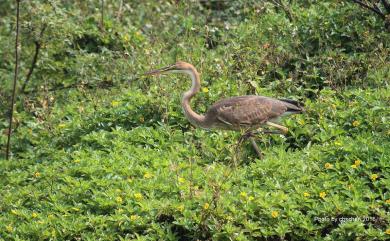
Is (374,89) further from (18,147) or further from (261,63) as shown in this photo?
(18,147)

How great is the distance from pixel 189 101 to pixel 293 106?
111 cm

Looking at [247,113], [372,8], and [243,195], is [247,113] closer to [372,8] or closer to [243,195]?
[243,195]

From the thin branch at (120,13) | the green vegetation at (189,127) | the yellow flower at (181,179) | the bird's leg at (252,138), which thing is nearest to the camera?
the green vegetation at (189,127)

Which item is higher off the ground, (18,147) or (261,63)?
(261,63)

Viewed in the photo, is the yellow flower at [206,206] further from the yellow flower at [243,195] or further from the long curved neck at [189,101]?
the long curved neck at [189,101]

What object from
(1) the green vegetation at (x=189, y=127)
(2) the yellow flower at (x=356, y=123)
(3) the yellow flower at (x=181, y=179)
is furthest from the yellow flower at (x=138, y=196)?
(2) the yellow flower at (x=356, y=123)

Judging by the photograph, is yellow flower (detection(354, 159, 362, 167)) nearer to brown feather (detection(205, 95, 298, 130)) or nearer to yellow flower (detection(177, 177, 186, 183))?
brown feather (detection(205, 95, 298, 130))

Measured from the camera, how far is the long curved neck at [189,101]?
844 centimetres

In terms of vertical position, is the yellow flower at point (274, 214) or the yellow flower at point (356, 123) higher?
the yellow flower at point (356, 123)

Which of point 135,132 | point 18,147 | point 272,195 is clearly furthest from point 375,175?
point 18,147

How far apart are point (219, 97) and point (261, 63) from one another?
0.87 metres

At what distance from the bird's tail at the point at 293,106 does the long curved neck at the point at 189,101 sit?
2.78 feet

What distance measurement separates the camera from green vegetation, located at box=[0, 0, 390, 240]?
22.3 ft

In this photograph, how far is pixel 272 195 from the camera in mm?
6855
